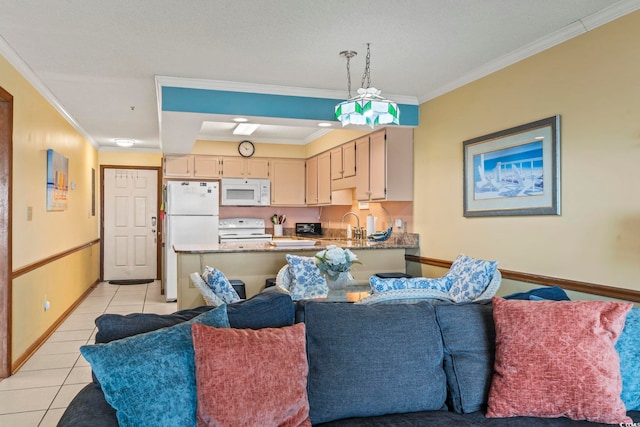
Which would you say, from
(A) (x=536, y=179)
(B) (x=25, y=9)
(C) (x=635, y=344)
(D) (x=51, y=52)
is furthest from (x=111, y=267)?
(C) (x=635, y=344)

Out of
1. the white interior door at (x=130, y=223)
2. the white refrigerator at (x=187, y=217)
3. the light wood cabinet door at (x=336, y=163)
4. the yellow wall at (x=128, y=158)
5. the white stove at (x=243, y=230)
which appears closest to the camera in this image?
the light wood cabinet door at (x=336, y=163)

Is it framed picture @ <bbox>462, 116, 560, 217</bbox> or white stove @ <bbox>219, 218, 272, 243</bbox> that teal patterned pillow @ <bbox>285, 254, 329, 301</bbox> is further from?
white stove @ <bbox>219, 218, 272, 243</bbox>

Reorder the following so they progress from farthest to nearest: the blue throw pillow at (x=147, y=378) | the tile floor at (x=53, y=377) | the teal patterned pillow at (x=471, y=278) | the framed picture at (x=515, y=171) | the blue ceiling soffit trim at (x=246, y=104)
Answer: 1. the blue ceiling soffit trim at (x=246, y=104)
2. the framed picture at (x=515, y=171)
3. the teal patterned pillow at (x=471, y=278)
4. the tile floor at (x=53, y=377)
5. the blue throw pillow at (x=147, y=378)

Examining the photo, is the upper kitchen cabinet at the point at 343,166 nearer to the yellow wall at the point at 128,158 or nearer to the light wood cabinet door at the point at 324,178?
the light wood cabinet door at the point at 324,178

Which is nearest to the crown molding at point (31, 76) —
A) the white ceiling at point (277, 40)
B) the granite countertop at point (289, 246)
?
the white ceiling at point (277, 40)

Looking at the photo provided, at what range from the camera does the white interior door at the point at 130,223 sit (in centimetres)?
843

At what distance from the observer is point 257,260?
455 cm

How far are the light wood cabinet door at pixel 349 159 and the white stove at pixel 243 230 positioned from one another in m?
2.01

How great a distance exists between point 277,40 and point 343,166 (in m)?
2.95

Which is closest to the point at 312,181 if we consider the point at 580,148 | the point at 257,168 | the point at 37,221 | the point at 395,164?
the point at 257,168

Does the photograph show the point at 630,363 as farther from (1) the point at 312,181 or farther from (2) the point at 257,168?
(2) the point at 257,168

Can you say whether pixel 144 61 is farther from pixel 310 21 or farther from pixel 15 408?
pixel 15 408

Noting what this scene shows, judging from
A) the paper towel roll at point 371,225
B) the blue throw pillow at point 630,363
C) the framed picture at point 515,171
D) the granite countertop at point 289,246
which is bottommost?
the blue throw pillow at point 630,363

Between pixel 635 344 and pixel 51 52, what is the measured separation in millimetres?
4121
